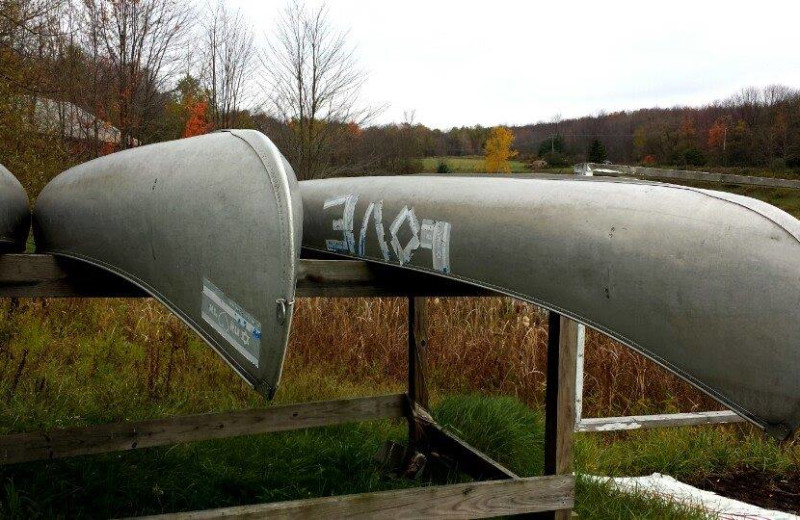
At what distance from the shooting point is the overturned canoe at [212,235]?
5.92 ft

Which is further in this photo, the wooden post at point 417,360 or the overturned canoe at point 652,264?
the wooden post at point 417,360

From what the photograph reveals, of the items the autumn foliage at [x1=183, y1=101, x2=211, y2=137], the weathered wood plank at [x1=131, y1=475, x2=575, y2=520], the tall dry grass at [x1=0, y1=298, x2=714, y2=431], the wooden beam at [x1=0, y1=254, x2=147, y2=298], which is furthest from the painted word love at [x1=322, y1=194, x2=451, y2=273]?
the autumn foliage at [x1=183, y1=101, x2=211, y2=137]

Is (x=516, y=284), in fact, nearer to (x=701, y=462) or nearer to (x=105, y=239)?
(x=105, y=239)

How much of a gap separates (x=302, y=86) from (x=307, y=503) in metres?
16.1

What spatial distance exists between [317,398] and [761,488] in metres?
2.82

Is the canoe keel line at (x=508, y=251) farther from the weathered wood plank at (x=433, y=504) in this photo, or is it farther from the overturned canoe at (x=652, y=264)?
the weathered wood plank at (x=433, y=504)

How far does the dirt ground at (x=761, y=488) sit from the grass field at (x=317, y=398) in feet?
0.14

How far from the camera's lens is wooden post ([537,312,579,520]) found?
2.71m

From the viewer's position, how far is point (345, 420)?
3.61m

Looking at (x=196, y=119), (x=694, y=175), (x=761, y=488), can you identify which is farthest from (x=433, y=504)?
(x=196, y=119)

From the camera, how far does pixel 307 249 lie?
3494mm

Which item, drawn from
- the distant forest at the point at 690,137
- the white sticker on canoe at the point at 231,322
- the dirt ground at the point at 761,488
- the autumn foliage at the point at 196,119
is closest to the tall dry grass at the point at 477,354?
the dirt ground at the point at 761,488

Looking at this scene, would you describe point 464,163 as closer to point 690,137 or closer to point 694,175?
point 690,137

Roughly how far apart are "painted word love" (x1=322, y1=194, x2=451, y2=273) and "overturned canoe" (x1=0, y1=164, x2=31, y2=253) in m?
1.27
